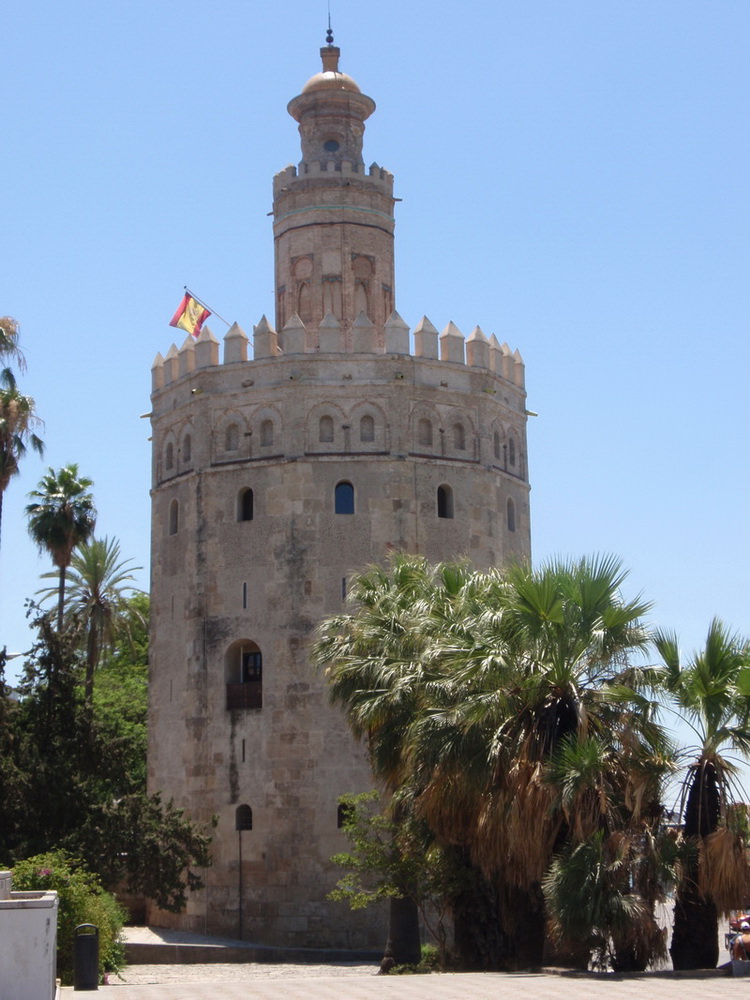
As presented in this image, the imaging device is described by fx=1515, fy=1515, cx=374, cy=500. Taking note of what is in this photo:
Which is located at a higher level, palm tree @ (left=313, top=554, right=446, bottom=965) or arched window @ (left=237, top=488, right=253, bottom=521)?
arched window @ (left=237, top=488, right=253, bottom=521)

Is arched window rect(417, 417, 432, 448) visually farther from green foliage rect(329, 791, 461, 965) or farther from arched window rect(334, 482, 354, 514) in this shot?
green foliage rect(329, 791, 461, 965)

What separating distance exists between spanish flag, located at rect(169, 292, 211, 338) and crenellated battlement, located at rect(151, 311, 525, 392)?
0.25m

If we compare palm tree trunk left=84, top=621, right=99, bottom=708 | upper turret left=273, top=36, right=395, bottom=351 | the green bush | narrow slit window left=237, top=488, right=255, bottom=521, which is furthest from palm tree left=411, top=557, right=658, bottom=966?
palm tree trunk left=84, top=621, right=99, bottom=708

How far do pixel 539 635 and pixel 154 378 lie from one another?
65.8ft

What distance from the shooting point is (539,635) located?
1933cm

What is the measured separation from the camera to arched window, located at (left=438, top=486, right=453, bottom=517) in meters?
34.4

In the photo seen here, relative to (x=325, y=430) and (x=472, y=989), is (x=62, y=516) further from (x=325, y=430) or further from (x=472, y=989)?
(x=472, y=989)

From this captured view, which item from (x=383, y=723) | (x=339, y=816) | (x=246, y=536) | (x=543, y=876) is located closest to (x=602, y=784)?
(x=543, y=876)

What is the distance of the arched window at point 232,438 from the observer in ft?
113

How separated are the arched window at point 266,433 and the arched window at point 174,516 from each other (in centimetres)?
285

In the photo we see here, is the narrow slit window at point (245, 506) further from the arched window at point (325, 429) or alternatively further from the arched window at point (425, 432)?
the arched window at point (425, 432)

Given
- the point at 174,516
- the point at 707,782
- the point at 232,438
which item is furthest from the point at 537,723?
the point at 174,516

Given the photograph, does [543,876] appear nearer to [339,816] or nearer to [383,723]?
[383,723]

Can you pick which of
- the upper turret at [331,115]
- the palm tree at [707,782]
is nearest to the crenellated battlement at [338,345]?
the upper turret at [331,115]
